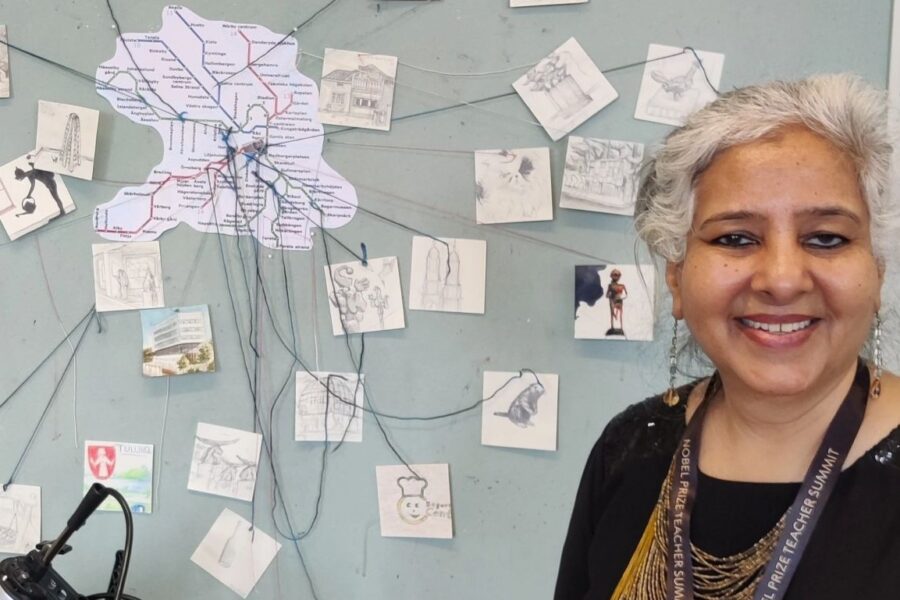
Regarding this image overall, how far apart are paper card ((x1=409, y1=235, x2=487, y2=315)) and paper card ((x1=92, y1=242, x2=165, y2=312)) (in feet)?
1.43

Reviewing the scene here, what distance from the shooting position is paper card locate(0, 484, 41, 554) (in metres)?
1.25

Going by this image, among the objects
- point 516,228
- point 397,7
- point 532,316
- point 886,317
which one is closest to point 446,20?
point 397,7

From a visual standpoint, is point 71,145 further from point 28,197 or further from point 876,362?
point 876,362

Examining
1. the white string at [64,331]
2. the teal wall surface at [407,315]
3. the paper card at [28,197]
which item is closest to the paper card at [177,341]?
the teal wall surface at [407,315]

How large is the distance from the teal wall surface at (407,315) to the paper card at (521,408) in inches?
0.7

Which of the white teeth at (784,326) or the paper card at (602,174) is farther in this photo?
the paper card at (602,174)

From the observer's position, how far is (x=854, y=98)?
71 centimetres

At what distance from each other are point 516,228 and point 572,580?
21.0 inches

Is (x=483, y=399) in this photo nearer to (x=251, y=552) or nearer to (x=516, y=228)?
(x=516, y=228)

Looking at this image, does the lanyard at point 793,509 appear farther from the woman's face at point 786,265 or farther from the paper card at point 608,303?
the paper card at point 608,303

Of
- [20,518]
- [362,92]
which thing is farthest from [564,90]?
[20,518]

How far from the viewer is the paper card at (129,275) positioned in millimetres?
1214

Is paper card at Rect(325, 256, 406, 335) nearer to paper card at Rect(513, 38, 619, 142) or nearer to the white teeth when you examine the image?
paper card at Rect(513, 38, 619, 142)

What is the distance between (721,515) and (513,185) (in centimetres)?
59
